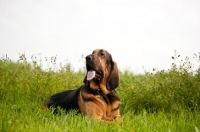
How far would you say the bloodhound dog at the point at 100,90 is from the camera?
18.7 ft

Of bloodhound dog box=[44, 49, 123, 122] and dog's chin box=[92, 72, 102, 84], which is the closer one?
bloodhound dog box=[44, 49, 123, 122]

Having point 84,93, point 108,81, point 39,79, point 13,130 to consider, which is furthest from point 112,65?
point 13,130

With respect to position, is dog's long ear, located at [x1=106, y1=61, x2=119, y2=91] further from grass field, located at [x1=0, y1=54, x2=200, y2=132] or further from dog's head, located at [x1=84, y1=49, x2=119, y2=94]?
grass field, located at [x1=0, y1=54, x2=200, y2=132]

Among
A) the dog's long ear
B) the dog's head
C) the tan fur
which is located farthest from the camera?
the dog's long ear

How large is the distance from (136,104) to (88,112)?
5.74 feet

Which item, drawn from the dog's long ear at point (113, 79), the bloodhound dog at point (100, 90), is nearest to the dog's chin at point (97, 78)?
the bloodhound dog at point (100, 90)

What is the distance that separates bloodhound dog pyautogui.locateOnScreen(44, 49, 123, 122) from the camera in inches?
225

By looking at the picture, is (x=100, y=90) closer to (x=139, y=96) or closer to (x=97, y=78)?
(x=97, y=78)

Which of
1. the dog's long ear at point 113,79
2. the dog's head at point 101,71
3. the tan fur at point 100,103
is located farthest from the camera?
the dog's long ear at point 113,79

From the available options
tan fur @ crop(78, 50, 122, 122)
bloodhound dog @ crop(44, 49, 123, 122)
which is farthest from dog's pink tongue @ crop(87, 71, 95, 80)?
tan fur @ crop(78, 50, 122, 122)

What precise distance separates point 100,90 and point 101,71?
34 cm

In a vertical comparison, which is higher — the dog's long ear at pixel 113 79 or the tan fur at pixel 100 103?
the dog's long ear at pixel 113 79

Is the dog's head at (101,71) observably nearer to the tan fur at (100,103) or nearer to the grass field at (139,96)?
the tan fur at (100,103)

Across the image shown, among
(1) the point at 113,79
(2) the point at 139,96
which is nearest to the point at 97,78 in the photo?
(1) the point at 113,79
